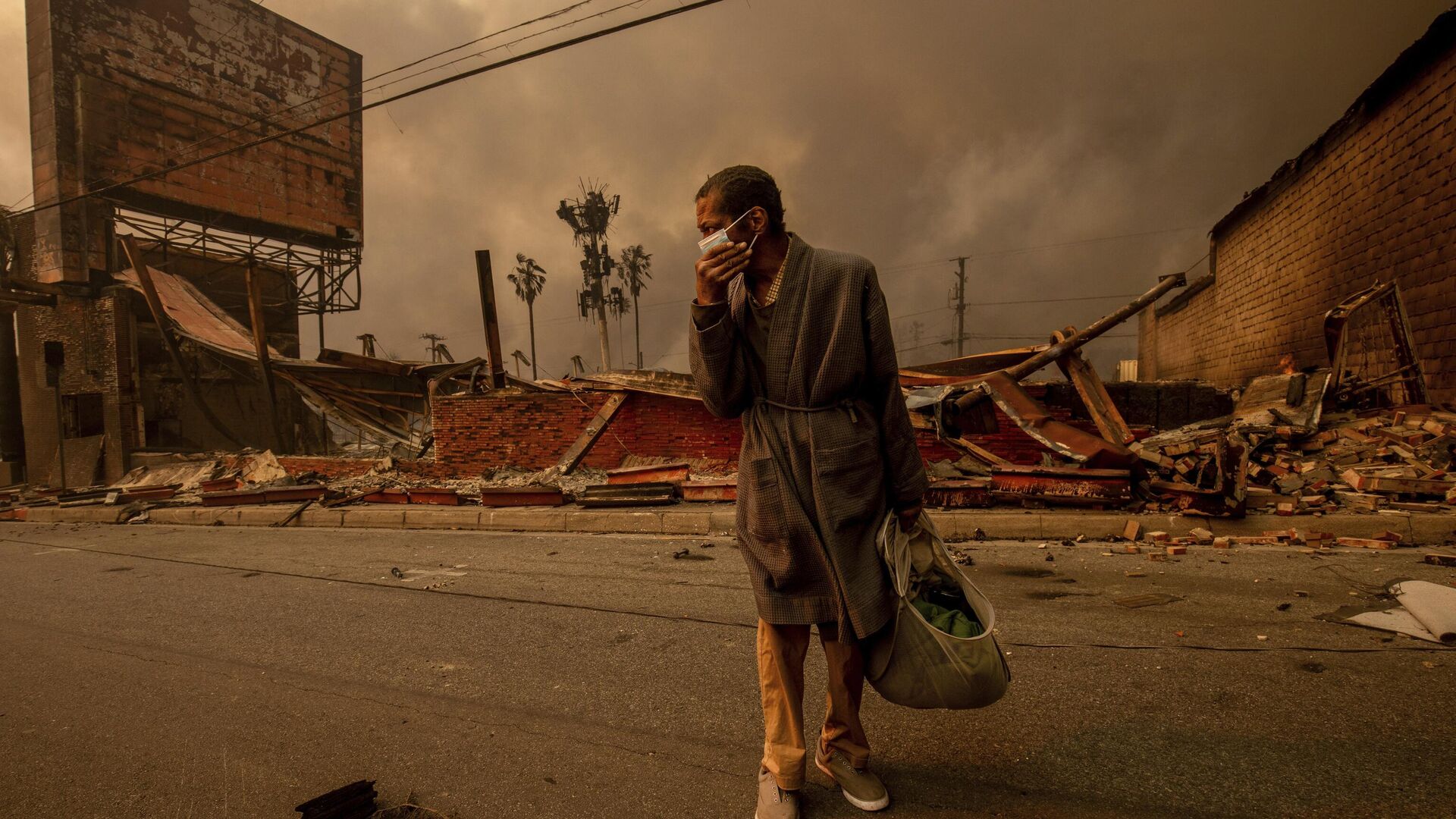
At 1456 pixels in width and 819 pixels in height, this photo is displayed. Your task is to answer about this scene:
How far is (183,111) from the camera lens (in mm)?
20047

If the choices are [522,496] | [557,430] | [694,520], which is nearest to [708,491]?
[694,520]

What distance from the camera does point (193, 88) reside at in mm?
20453

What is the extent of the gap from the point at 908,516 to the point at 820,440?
36 centimetres

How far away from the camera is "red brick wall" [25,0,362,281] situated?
56.4ft

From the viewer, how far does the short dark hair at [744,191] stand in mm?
1732

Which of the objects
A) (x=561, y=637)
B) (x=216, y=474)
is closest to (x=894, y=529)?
(x=561, y=637)

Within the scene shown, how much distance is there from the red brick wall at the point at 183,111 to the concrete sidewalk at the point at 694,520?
38.1ft

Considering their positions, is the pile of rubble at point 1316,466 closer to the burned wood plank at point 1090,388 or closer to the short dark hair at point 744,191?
the burned wood plank at point 1090,388

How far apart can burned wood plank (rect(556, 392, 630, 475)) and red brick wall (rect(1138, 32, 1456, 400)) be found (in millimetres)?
10528

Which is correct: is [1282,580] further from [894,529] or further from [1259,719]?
[894,529]

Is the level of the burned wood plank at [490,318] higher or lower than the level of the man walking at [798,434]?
higher

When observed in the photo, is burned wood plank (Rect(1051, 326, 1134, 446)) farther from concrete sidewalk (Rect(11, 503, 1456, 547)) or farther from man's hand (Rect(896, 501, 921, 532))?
man's hand (Rect(896, 501, 921, 532))

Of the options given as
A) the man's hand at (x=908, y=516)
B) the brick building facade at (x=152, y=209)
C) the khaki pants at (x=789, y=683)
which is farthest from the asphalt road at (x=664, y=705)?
the brick building facade at (x=152, y=209)

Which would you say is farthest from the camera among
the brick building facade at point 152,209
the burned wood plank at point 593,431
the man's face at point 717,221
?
the brick building facade at point 152,209
